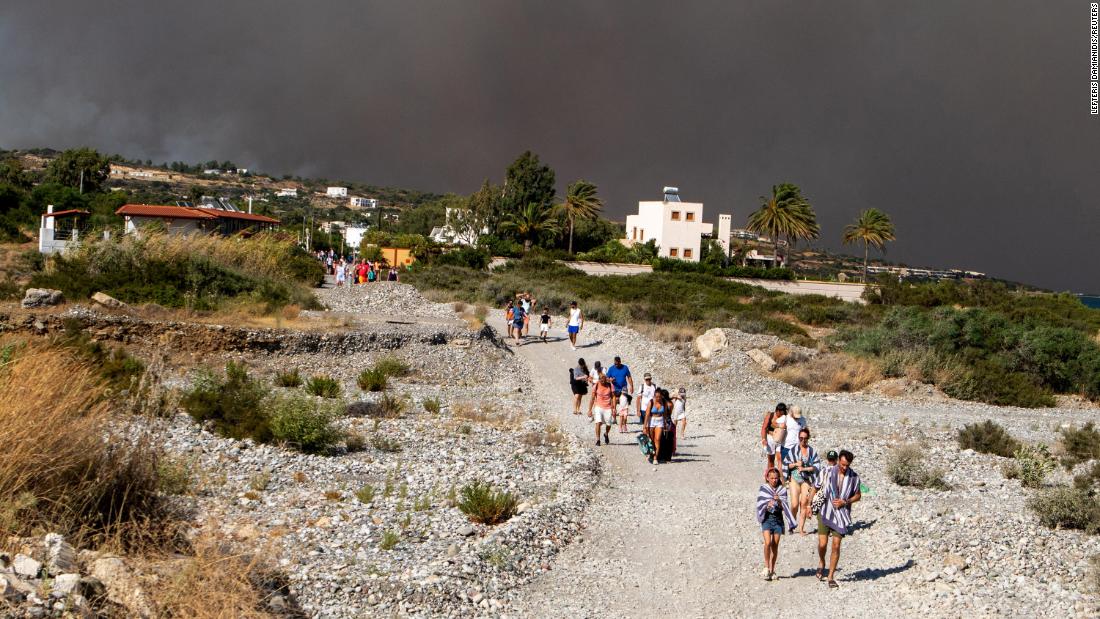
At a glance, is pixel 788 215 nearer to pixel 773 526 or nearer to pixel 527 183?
pixel 527 183

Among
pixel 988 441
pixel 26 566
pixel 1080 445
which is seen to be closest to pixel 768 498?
pixel 26 566

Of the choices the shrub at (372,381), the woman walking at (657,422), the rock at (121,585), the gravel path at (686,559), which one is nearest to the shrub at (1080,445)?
the gravel path at (686,559)

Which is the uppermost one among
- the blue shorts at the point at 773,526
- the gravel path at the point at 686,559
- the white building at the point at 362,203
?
the white building at the point at 362,203

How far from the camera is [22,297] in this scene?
25734mm

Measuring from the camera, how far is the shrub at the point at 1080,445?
1868cm

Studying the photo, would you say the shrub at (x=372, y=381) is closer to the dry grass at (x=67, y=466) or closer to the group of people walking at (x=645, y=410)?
the group of people walking at (x=645, y=410)

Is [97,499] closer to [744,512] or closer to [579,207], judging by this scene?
[744,512]

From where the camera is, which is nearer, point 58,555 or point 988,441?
point 58,555

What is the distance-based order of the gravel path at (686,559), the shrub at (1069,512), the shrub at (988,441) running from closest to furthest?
the gravel path at (686,559)
the shrub at (1069,512)
the shrub at (988,441)

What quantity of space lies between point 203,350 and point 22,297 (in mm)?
5996

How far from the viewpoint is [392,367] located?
2534 centimetres

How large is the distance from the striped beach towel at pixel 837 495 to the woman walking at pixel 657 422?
Answer: 5.78m

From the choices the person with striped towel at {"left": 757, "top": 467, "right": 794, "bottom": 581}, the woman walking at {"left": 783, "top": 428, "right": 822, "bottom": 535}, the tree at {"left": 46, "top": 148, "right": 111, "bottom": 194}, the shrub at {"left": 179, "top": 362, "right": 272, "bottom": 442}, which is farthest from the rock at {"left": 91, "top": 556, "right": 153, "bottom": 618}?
the tree at {"left": 46, "top": 148, "right": 111, "bottom": 194}

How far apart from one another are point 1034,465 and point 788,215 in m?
67.8
